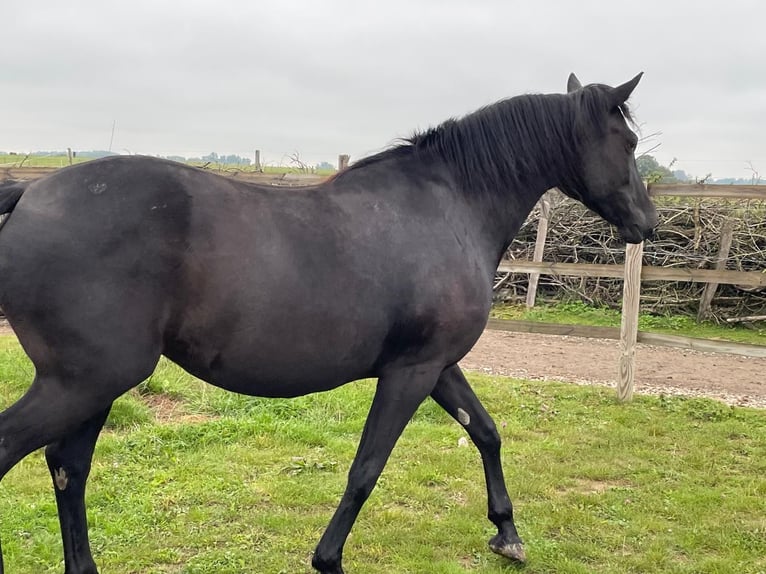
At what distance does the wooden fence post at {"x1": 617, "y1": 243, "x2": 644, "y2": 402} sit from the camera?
5797 mm

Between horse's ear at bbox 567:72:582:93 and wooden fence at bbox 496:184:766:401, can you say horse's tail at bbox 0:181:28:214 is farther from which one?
wooden fence at bbox 496:184:766:401

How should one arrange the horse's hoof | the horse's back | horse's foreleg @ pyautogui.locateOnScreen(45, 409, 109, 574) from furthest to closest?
1. the horse's hoof
2. horse's foreleg @ pyautogui.locateOnScreen(45, 409, 109, 574)
3. the horse's back

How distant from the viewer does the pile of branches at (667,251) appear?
961cm

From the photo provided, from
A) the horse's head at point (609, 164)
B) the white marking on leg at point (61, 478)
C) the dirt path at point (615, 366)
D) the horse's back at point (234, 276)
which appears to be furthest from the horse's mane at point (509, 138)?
the dirt path at point (615, 366)

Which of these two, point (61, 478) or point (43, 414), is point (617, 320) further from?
point (43, 414)

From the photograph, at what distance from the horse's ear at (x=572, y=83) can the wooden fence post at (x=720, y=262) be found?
724cm

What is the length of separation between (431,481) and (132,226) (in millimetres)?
2604

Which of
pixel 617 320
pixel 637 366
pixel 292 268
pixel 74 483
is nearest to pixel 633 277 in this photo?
pixel 637 366

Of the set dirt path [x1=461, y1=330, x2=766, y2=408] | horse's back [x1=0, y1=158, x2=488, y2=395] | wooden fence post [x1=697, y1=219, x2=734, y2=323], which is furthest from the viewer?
wooden fence post [x1=697, y1=219, x2=734, y2=323]

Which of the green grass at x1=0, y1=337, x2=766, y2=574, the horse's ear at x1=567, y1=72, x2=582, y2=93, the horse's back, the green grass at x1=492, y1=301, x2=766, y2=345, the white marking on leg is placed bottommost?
the green grass at x1=0, y1=337, x2=766, y2=574

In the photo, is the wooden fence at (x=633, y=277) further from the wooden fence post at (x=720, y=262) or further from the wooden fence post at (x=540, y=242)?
the wooden fence post at (x=720, y=262)

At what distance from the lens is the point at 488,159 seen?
295 cm

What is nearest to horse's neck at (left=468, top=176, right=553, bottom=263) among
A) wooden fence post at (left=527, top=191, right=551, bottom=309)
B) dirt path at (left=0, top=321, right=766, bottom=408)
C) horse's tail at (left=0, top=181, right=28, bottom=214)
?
horse's tail at (left=0, top=181, right=28, bottom=214)

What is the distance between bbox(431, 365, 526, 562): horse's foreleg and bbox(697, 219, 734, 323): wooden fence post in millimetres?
7652
